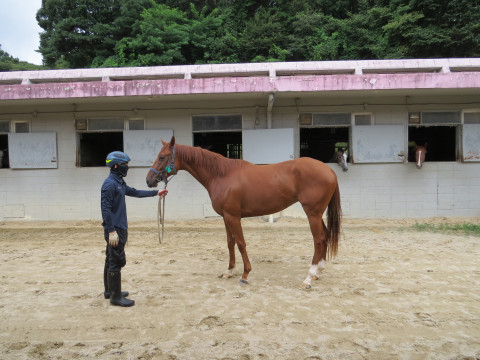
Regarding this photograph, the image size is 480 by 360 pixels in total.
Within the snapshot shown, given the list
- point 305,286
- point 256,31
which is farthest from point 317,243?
point 256,31

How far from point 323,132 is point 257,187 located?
7.34 metres

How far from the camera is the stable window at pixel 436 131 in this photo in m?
7.33

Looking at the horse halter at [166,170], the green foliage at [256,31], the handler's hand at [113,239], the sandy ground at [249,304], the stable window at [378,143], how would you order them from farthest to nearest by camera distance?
the green foliage at [256,31] → the stable window at [378,143] → the horse halter at [166,170] → the handler's hand at [113,239] → the sandy ground at [249,304]

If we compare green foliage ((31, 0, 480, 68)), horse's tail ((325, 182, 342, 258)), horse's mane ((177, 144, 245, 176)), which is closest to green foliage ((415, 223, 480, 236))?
horse's tail ((325, 182, 342, 258))

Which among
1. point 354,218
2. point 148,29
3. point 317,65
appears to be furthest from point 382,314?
point 148,29

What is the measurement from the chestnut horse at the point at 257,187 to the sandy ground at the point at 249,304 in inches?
18.8

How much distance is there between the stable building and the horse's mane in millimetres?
3299

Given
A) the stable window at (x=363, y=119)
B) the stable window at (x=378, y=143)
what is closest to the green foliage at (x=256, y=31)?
the stable window at (x=363, y=119)

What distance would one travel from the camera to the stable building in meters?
6.96

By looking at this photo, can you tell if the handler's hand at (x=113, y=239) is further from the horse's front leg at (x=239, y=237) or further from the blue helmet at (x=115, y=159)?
the horse's front leg at (x=239, y=237)

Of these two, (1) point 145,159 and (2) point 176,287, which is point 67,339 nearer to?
(2) point 176,287

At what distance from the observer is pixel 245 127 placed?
7.52 m

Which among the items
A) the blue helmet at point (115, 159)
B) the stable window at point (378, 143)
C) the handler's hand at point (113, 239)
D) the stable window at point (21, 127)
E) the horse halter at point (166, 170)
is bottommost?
the handler's hand at point (113, 239)

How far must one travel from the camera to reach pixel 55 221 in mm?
7719
